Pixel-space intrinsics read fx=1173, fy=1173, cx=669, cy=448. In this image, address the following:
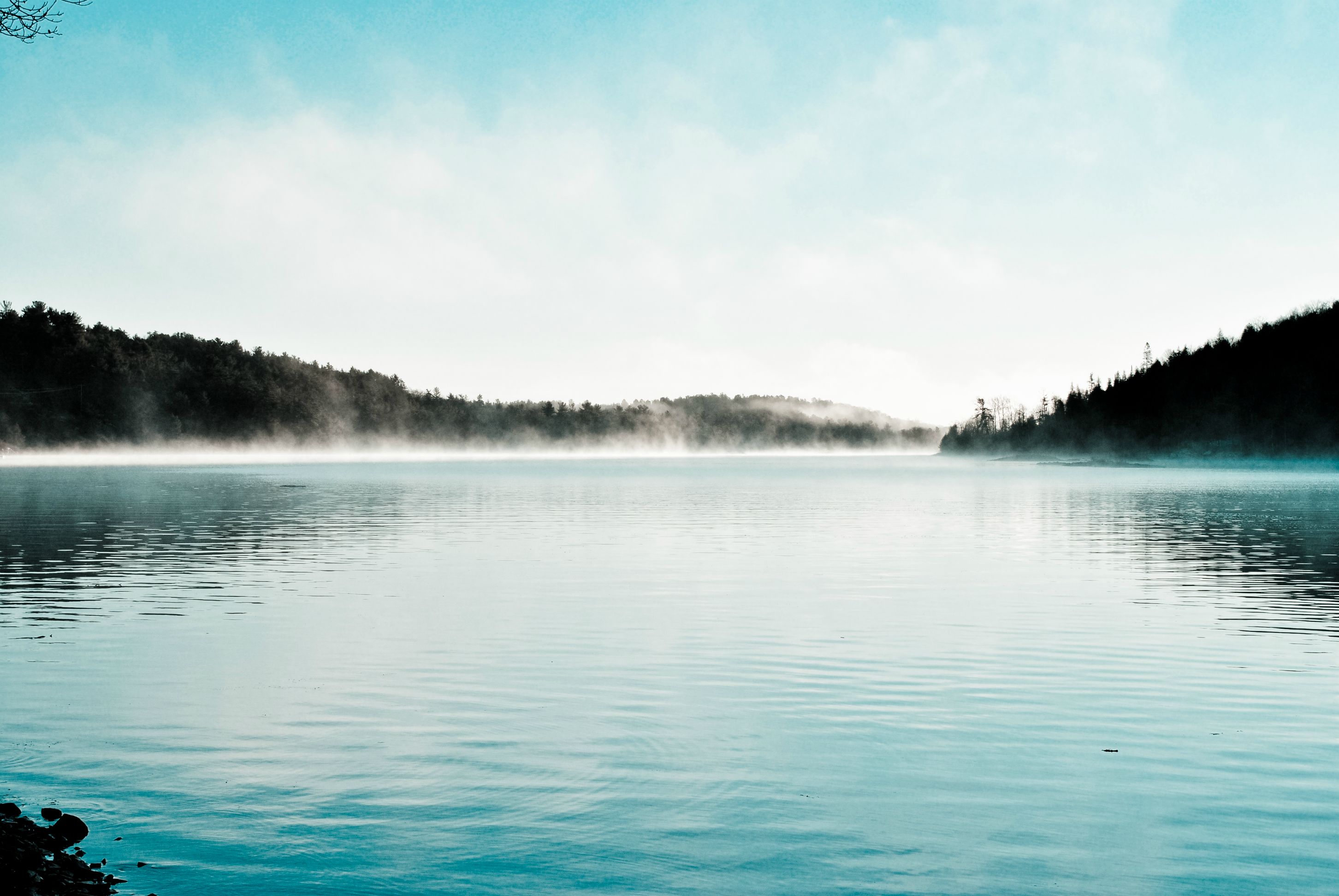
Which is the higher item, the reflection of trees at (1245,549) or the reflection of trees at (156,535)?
the reflection of trees at (156,535)

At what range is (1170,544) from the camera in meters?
40.7

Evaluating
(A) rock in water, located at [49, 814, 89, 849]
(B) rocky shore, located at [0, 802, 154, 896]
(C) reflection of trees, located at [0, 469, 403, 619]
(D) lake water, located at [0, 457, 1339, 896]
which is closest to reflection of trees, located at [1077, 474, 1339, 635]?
(D) lake water, located at [0, 457, 1339, 896]

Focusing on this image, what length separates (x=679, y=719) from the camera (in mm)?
14312

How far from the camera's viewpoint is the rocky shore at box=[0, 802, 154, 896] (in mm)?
8062

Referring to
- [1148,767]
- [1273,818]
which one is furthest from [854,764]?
[1273,818]

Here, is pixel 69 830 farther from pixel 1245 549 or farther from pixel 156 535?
pixel 1245 549

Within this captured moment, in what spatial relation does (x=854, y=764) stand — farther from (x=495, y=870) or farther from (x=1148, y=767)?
(x=495, y=870)

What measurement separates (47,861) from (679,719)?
7.38m

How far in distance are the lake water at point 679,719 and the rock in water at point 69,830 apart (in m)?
0.14

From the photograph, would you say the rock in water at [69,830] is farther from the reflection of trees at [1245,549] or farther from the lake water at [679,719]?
the reflection of trees at [1245,549]

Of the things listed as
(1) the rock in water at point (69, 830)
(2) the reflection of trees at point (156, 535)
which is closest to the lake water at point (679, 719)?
(1) the rock in water at point (69, 830)

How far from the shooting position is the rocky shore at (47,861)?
8062 mm

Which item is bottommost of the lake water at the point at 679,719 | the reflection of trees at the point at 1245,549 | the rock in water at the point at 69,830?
the reflection of trees at the point at 1245,549

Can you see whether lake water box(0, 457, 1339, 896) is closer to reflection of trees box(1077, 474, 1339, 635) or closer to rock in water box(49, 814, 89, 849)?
rock in water box(49, 814, 89, 849)
